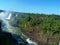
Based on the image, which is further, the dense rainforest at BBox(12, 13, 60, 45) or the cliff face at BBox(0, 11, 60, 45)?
the cliff face at BBox(0, 11, 60, 45)

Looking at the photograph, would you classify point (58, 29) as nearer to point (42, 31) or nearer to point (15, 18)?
point (42, 31)

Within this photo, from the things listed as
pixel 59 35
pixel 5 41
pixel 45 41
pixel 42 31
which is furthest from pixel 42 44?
pixel 5 41

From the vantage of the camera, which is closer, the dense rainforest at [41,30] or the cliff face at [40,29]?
the dense rainforest at [41,30]

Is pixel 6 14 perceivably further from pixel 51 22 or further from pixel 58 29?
pixel 58 29

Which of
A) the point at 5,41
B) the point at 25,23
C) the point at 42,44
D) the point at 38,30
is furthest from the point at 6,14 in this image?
the point at 5,41

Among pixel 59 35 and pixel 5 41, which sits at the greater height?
pixel 5 41

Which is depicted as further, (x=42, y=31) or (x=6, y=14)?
(x=6, y=14)

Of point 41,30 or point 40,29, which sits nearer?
point 41,30

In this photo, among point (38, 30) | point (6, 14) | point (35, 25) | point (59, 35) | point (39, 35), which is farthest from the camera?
point (6, 14)

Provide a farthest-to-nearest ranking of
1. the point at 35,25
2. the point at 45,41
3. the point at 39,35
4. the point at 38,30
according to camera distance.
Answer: the point at 35,25 → the point at 38,30 → the point at 39,35 → the point at 45,41
